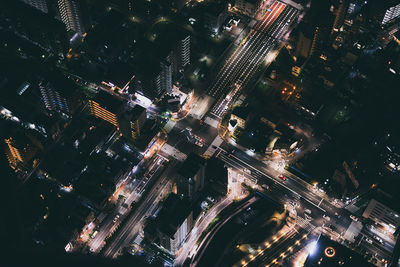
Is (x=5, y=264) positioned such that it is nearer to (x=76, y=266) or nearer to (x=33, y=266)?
(x=33, y=266)

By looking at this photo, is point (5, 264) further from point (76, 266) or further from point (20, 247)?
point (76, 266)

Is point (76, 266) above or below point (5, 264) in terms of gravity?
above

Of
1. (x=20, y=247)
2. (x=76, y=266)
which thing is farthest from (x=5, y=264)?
(x=76, y=266)

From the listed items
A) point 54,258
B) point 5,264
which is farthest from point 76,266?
point 5,264

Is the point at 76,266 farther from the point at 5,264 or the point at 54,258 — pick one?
the point at 5,264
